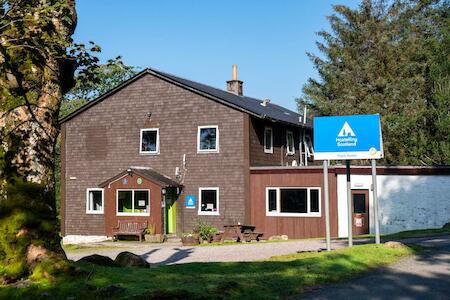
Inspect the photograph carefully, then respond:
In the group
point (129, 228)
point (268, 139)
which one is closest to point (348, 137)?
point (268, 139)

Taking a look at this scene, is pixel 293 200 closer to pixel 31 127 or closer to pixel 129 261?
pixel 129 261

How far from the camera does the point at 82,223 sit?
29938 mm

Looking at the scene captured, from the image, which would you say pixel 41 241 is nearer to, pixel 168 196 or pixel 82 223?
pixel 168 196

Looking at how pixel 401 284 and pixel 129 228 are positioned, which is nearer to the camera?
pixel 401 284

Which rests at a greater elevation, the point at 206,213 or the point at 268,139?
the point at 268,139

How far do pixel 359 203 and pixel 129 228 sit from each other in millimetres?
11313

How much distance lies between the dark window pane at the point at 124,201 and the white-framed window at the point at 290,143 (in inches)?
373

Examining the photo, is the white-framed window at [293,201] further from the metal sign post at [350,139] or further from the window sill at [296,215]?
the metal sign post at [350,139]

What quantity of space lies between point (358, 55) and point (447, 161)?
1499cm

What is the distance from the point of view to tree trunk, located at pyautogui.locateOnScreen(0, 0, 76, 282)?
7.90 m

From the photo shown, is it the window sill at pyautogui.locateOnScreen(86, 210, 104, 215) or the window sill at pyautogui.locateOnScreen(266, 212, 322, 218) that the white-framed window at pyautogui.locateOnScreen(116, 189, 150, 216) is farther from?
the window sill at pyautogui.locateOnScreen(266, 212, 322, 218)

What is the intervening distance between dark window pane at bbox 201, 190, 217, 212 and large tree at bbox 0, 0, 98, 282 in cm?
1855

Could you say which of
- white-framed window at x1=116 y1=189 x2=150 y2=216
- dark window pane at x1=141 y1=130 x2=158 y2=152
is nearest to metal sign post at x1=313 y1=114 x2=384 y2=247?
white-framed window at x1=116 y1=189 x2=150 y2=216

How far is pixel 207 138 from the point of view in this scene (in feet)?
92.3
